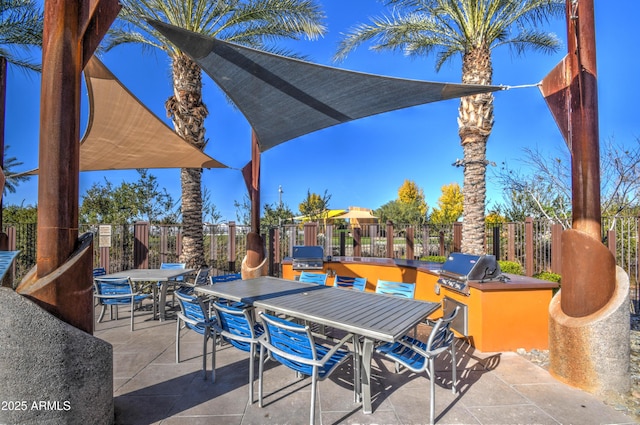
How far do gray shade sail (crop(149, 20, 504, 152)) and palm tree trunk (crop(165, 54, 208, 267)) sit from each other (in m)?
3.83

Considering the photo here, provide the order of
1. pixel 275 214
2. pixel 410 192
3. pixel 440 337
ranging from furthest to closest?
pixel 410 192 → pixel 275 214 → pixel 440 337

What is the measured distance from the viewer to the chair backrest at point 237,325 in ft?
8.97

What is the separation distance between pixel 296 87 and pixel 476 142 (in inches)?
218

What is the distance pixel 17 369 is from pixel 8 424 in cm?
33

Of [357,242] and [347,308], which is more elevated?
[357,242]

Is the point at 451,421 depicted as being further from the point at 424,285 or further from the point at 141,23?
the point at 141,23

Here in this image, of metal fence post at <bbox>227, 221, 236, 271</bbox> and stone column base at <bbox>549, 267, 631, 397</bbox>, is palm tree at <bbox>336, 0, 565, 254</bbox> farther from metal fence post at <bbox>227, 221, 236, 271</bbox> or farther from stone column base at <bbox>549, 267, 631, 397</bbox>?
metal fence post at <bbox>227, 221, 236, 271</bbox>

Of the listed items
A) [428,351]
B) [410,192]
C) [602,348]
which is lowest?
[602,348]

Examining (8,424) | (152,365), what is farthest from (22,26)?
(8,424)

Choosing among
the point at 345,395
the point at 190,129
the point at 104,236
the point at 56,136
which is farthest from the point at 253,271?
the point at 104,236

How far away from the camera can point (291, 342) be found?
2373 mm

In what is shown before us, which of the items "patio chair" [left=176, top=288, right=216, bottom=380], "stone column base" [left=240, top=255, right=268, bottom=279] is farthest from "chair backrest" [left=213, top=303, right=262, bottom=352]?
"stone column base" [left=240, top=255, right=268, bottom=279]

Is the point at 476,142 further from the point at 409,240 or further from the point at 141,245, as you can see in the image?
the point at 141,245

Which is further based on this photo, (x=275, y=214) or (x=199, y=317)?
(x=275, y=214)
